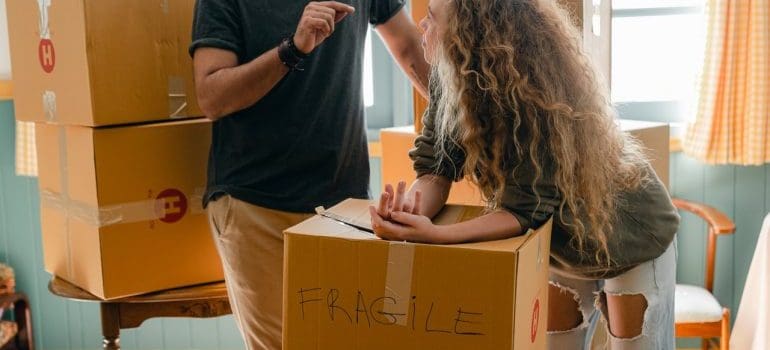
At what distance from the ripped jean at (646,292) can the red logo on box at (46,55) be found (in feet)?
3.74

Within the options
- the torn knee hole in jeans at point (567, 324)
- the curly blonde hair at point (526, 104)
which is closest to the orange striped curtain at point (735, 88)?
the torn knee hole in jeans at point (567, 324)

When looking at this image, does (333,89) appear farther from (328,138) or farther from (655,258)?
(655,258)

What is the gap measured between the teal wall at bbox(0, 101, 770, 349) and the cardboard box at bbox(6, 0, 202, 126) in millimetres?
1404

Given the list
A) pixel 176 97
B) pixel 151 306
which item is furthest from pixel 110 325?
pixel 176 97

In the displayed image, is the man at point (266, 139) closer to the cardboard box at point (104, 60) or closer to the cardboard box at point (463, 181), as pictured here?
the cardboard box at point (104, 60)

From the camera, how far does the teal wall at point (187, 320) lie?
334 centimetres

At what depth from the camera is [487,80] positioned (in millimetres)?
1389

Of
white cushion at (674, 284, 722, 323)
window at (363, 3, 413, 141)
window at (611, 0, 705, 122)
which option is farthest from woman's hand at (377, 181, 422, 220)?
window at (611, 0, 705, 122)

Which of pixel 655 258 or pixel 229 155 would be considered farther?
pixel 229 155

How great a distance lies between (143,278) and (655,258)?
106 cm

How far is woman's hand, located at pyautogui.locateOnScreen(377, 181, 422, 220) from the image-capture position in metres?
1.28

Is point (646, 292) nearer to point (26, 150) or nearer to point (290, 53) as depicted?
point (290, 53)

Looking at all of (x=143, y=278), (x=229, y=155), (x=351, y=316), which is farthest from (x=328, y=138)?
(x=351, y=316)

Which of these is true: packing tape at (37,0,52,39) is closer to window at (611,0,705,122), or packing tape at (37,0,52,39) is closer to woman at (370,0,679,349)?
woman at (370,0,679,349)
